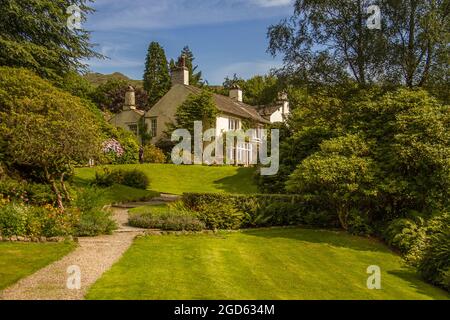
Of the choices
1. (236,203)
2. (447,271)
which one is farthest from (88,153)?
(447,271)

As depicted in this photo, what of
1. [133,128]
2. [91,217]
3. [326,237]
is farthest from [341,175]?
[133,128]

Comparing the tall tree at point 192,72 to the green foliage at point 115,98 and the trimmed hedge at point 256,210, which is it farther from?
the trimmed hedge at point 256,210

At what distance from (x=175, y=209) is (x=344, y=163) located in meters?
6.65

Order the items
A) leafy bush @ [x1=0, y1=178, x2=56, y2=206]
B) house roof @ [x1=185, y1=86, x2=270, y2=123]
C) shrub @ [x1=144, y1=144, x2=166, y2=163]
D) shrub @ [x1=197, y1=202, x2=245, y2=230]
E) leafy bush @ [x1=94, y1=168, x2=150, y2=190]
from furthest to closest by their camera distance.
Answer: house roof @ [x1=185, y1=86, x2=270, y2=123] < shrub @ [x1=144, y1=144, x2=166, y2=163] < leafy bush @ [x1=94, y1=168, x2=150, y2=190] < shrub @ [x1=197, y1=202, x2=245, y2=230] < leafy bush @ [x1=0, y1=178, x2=56, y2=206]

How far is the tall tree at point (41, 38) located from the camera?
20578mm

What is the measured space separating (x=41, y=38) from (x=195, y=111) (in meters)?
22.4

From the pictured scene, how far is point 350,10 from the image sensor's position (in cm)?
2120

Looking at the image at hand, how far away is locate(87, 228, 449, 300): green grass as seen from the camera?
8.99m

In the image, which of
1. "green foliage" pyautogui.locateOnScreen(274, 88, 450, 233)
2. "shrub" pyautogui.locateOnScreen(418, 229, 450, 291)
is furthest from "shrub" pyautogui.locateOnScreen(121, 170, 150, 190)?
"shrub" pyautogui.locateOnScreen(418, 229, 450, 291)

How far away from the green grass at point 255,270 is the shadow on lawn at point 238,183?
14.6 metres

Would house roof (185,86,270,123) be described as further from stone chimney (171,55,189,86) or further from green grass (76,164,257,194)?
green grass (76,164,257,194)

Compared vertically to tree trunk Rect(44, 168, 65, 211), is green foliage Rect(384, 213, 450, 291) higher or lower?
lower

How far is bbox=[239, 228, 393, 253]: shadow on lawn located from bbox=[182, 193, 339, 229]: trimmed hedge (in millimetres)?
759

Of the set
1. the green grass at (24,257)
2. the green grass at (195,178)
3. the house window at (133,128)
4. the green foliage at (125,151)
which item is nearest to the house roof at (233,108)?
the house window at (133,128)
